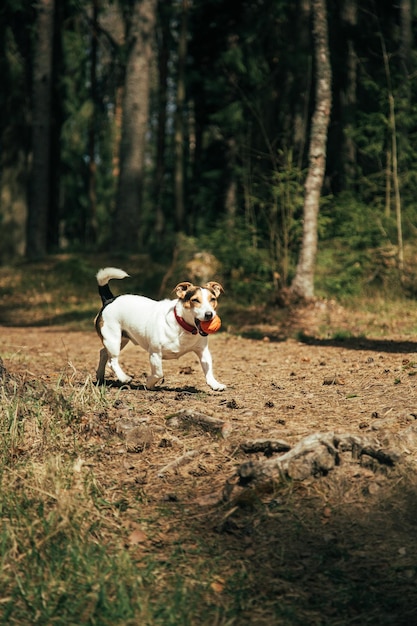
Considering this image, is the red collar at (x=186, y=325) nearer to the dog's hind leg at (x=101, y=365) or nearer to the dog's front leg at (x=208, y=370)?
the dog's front leg at (x=208, y=370)

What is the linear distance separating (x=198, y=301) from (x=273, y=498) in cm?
247

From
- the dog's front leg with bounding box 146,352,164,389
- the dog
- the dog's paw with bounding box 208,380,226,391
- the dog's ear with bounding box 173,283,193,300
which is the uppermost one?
the dog's ear with bounding box 173,283,193,300

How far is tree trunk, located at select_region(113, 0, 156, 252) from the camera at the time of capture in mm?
20719

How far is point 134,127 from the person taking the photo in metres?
20.9

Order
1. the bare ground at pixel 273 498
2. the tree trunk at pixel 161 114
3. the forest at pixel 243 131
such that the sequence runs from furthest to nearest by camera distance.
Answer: the tree trunk at pixel 161 114 < the forest at pixel 243 131 < the bare ground at pixel 273 498

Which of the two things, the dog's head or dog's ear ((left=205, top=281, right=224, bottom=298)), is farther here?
dog's ear ((left=205, top=281, right=224, bottom=298))

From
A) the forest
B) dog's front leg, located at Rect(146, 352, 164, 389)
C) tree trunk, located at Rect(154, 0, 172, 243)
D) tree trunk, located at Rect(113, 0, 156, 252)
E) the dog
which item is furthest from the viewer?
tree trunk, located at Rect(154, 0, 172, 243)

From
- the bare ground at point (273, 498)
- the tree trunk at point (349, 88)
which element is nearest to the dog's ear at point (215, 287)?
the bare ground at point (273, 498)

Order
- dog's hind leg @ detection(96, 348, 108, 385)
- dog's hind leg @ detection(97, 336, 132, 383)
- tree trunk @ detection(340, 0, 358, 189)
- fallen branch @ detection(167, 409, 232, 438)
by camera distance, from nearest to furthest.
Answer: fallen branch @ detection(167, 409, 232, 438) → dog's hind leg @ detection(97, 336, 132, 383) → dog's hind leg @ detection(96, 348, 108, 385) → tree trunk @ detection(340, 0, 358, 189)

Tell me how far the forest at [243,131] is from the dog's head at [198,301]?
6.89 meters

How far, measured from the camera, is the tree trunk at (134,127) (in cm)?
2072

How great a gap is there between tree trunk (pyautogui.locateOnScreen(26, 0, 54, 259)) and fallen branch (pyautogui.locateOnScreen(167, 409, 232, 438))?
642 inches

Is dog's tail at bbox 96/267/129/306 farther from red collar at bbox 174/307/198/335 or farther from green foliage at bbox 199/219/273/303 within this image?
green foliage at bbox 199/219/273/303

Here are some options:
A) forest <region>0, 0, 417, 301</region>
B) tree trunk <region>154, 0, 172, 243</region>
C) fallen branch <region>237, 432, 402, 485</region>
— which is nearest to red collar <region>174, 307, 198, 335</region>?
fallen branch <region>237, 432, 402, 485</region>
